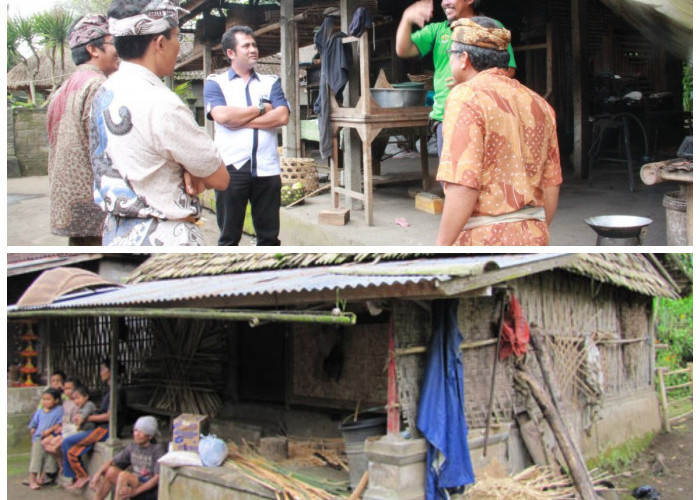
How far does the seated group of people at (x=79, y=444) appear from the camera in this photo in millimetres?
7148

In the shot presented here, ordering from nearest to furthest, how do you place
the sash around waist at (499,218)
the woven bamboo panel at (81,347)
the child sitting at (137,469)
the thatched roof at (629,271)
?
the sash around waist at (499,218) < the child sitting at (137,469) < the thatched roof at (629,271) < the woven bamboo panel at (81,347)

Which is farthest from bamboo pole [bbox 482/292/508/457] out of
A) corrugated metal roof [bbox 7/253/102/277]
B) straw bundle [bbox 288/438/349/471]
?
corrugated metal roof [bbox 7/253/102/277]

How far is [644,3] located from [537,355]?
3189 millimetres

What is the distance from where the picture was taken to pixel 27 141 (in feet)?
57.5

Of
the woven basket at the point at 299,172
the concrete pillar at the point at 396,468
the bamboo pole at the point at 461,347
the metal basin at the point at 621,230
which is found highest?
the woven basket at the point at 299,172

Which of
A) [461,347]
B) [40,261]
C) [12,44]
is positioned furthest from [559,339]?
[12,44]

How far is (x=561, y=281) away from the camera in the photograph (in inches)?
292

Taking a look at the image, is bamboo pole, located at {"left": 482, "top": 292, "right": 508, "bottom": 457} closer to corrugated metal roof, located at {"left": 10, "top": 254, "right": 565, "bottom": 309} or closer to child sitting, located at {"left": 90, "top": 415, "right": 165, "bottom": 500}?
corrugated metal roof, located at {"left": 10, "top": 254, "right": 565, "bottom": 309}

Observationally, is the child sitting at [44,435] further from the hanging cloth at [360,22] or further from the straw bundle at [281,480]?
the hanging cloth at [360,22]

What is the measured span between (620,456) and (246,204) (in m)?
5.47

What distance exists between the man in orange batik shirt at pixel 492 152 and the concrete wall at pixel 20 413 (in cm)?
928

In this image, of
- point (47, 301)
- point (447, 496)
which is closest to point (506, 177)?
point (447, 496)

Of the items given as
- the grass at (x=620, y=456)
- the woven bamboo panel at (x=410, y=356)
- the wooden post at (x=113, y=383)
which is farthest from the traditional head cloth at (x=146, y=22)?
the grass at (x=620, y=456)

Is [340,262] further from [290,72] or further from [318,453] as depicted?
[290,72]
